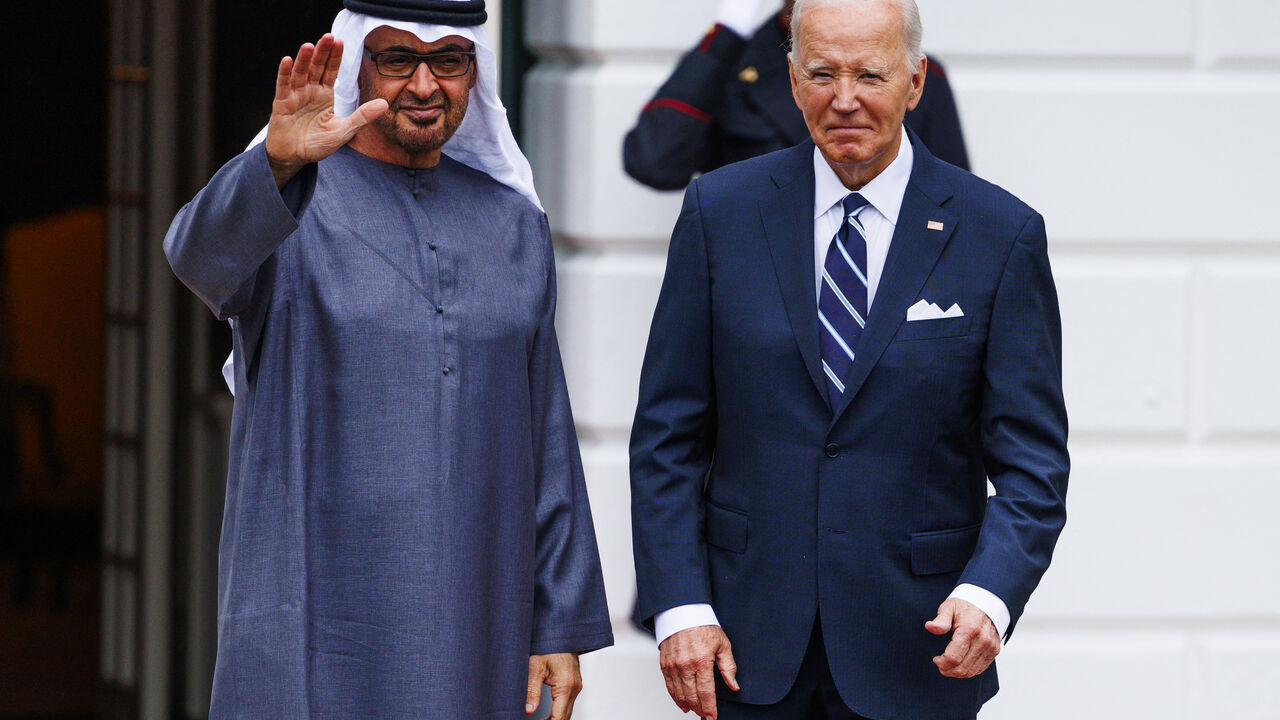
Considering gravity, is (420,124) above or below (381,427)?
above

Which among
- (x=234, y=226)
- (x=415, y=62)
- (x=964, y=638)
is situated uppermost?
(x=415, y=62)

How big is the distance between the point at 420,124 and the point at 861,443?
3.13 feet

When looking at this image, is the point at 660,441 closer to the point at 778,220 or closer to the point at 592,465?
the point at 778,220

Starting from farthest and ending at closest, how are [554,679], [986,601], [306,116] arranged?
[554,679], [986,601], [306,116]

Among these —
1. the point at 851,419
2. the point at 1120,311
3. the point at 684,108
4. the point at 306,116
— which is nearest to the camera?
the point at 306,116

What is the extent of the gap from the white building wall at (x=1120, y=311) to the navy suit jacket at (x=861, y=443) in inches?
66.3

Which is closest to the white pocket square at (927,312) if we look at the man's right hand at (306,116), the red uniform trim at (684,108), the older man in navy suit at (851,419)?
the older man in navy suit at (851,419)

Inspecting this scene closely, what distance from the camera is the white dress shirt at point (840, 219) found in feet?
9.71

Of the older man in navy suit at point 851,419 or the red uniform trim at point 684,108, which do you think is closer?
the older man in navy suit at point 851,419

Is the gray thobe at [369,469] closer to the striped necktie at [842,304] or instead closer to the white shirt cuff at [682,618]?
the white shirt cuff at [682,618]

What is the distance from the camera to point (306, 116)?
8.92 feet

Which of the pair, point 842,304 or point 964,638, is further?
point 842,304

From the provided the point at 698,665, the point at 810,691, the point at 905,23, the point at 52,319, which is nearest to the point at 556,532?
the point at 698,665

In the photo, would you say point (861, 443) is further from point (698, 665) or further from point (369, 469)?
point (369, 469)
